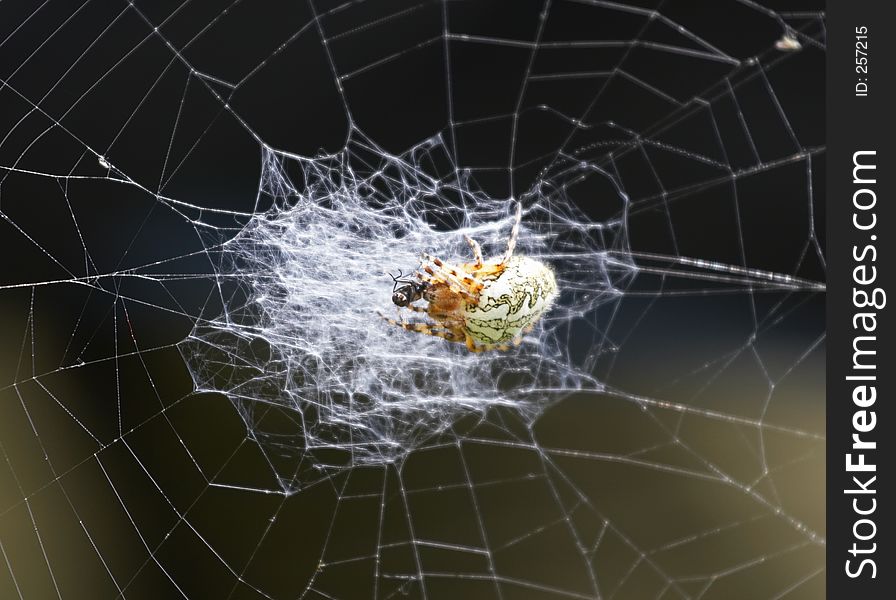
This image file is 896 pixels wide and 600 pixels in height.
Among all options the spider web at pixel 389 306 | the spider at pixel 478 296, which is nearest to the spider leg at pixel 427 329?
the spider at pixel 478 296

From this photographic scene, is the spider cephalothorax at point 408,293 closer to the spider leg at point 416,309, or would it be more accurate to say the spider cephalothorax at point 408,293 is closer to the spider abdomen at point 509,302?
the spider leg at point 416,309

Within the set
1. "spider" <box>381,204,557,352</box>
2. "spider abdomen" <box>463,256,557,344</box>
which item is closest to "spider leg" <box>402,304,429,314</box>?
"spider" <box>381,204,557,352</box>

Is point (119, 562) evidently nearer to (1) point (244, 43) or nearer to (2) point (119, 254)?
(2) point (119, 254)

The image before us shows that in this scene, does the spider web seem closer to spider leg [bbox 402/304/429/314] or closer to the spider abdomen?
spider leg [bbox 402/304/429/314]

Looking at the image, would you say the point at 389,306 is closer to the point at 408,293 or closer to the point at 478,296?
the point at 408,293

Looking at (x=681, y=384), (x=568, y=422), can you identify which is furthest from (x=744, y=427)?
(x=568, y=422)

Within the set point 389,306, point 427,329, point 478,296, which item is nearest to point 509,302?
point 478,296
